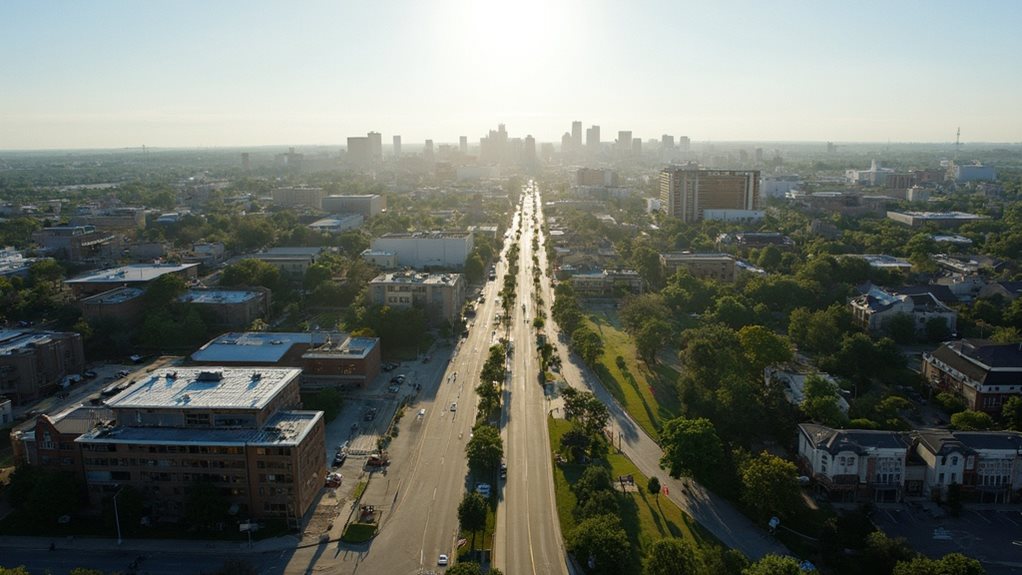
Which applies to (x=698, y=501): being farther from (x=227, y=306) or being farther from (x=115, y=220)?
(x=115, y=220)

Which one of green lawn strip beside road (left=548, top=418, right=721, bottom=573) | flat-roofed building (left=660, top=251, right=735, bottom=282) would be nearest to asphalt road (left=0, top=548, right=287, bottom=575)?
green lawn strip beside road (left=548, top=418, right=721, bottom=573)

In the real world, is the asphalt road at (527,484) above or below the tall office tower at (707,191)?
below

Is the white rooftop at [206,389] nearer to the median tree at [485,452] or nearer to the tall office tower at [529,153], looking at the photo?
the median tree at [485,452]

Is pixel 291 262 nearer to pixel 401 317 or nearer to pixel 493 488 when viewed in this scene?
pixel 401 317

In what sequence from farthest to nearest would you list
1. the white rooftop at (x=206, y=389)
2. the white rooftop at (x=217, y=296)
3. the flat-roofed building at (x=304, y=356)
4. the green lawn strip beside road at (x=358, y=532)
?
the white rooftop at (x=217, y=296)
the flat-roofed building at (x=304, y=356)
the white rooftop at (x=206, y=389)
the green lawn strip beside road at (x=358, y=532)

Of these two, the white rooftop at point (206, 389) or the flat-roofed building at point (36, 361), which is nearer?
the white rooftop at point (206, 389)

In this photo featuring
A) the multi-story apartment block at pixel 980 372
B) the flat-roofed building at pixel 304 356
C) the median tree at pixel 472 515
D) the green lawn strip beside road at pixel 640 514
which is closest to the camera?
the median tree at pixel 472 515

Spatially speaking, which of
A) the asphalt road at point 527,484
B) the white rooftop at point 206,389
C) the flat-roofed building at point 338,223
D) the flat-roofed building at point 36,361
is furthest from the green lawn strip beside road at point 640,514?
the flat-roofed building at point 338,223

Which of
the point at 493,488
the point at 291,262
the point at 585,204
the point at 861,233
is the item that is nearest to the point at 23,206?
the point at 291,262
